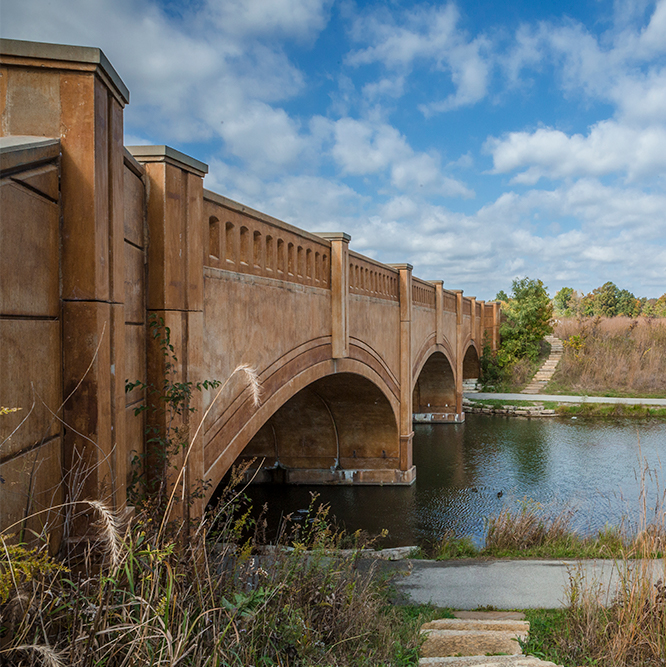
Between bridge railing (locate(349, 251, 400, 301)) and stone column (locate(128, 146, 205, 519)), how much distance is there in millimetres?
5134

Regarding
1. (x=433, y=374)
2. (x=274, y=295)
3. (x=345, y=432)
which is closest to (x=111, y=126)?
(x=274, y=295)

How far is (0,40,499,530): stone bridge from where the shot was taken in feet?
8.36

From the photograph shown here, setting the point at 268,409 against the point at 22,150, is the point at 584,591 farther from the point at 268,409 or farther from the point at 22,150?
the point at 22,150

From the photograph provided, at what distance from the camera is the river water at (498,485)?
10109mm

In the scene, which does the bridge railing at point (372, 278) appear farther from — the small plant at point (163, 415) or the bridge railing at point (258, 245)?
the small plant at point (163, 415)

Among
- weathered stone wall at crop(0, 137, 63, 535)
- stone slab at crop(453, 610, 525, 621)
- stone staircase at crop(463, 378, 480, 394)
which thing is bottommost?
stone slab at crop(453, 610, 525, 621)

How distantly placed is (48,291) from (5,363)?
0.50m

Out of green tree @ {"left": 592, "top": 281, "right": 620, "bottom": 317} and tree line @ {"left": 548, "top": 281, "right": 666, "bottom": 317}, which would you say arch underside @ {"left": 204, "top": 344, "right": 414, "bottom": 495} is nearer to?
tree line @ {"left": 548, "top": 281, "right": 666, "bottom": 317}

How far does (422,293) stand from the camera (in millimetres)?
15680

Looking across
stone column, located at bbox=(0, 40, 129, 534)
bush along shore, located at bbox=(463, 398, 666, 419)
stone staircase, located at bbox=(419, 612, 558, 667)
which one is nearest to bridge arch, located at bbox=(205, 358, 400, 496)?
stone staircase, located at bbox=(419, 612, 558, 667)

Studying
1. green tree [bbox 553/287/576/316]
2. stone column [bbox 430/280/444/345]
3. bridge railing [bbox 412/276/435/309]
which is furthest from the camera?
green tree [bbox 553/287/576/316]

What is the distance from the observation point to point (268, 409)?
622cm

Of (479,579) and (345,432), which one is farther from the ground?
(345,432)

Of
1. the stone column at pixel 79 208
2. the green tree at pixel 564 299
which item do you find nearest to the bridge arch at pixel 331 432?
the stone column at pixel 79 208
